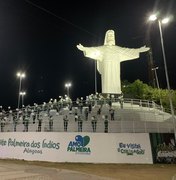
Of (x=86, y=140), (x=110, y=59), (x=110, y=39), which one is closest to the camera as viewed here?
(x=86, y=140)

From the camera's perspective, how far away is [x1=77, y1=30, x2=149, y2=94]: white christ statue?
1184 inches

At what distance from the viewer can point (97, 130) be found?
1816 centimetres

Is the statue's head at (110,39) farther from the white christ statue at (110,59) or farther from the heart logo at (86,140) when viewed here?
the heart logo at (86,140)

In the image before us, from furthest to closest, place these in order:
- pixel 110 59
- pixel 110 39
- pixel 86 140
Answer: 1. pixel 110 39
2. pixel 110 59
3. pixel 86 140

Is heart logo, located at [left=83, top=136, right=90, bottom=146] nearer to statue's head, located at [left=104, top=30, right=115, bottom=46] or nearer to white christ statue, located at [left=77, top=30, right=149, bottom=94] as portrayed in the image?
white christ statue, located at [left=77, top=30, right=149, bottom=94]

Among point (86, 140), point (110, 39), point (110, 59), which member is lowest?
point (86, 140)

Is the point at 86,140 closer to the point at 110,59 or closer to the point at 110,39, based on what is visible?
the point at 110,59

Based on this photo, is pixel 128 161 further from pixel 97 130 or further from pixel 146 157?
pixel 97 130

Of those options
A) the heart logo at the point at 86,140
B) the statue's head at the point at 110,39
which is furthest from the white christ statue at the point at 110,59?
the heart logo at the point at 86,140

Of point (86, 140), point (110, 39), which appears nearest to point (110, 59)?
point (110, 39)

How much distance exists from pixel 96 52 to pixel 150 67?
872 inches

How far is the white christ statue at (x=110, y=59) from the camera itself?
30062 mm

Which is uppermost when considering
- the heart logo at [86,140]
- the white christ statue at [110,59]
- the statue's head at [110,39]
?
the statue's head at [110,39]

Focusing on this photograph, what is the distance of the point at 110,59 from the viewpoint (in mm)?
30859
